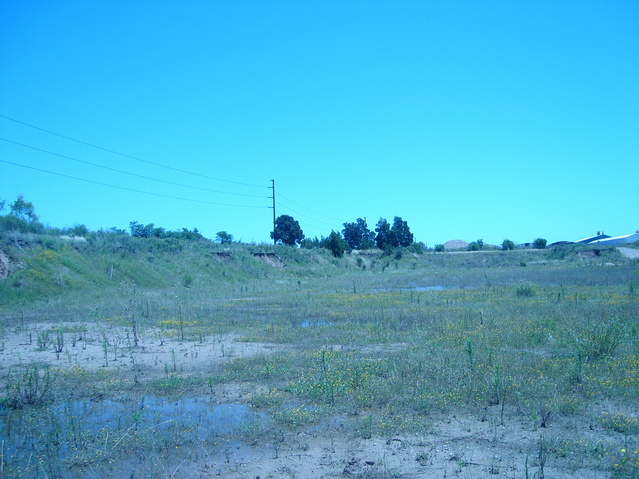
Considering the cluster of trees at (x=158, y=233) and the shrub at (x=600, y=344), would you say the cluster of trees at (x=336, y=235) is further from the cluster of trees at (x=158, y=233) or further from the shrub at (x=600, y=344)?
the shrub at (x=600, y=344)

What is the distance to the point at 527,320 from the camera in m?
16.6

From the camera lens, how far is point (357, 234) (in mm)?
97250

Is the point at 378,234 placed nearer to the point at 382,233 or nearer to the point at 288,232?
the point at 382,233

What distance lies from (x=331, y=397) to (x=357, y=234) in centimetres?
8883

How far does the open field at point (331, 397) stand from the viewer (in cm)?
636

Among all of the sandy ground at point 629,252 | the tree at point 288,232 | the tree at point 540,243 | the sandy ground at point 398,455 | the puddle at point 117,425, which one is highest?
the tree at point 288,232

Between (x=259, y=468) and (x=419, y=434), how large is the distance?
2.41m

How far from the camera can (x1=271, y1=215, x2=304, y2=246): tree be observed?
8656 centimetres

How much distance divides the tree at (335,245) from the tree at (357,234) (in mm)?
13642

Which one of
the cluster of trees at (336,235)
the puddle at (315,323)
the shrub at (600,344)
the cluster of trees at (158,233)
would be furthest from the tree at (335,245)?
the shrub at (600,344)

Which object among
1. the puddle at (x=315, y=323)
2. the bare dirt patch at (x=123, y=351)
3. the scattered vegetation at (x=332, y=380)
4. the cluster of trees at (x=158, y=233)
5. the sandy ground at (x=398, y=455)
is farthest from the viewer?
the cluster of trees at (x=158, y=233)

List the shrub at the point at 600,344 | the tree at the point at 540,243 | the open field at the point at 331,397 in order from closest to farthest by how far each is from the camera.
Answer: the open field at the point at 331,397
the shrub at the point at 600,344
the tree at the point at 540,243

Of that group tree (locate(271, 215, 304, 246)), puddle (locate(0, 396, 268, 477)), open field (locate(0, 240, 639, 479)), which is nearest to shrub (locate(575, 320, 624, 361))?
open field (locate(0, 240, 639, 479))

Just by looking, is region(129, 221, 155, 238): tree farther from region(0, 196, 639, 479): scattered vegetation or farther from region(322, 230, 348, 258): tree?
region(0, 196, 639, 479): scattered vegetation
